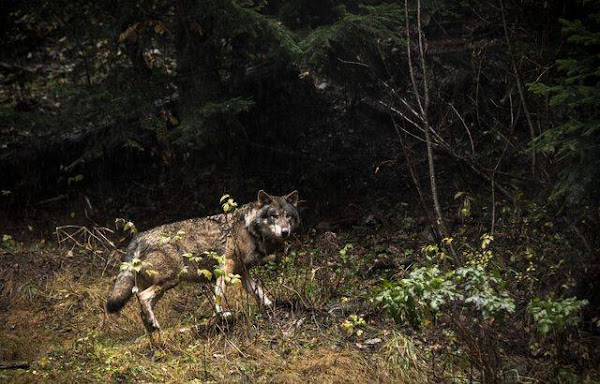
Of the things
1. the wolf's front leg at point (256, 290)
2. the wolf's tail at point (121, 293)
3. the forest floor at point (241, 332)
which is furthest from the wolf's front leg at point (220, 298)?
the wolf's tail at point (121, 293)

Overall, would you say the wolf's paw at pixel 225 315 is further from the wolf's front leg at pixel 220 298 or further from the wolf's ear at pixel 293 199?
the wolf's ear at pixel 293 199

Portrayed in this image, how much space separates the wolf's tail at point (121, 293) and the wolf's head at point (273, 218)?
5.62ft

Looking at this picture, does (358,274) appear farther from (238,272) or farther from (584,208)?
(584,208)

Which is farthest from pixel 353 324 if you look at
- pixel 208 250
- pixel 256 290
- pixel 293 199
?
pixel 293 199

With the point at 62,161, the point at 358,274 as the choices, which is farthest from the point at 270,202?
the point at 62,161

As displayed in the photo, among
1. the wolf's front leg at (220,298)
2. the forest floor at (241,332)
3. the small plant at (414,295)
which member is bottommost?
the forest floor at (241,332)

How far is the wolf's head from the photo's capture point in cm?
781

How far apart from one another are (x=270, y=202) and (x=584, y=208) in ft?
12.4

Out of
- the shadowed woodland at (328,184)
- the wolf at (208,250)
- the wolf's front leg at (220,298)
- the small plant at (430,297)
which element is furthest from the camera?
the wolf at (208,250)

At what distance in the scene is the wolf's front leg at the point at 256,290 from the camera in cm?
773

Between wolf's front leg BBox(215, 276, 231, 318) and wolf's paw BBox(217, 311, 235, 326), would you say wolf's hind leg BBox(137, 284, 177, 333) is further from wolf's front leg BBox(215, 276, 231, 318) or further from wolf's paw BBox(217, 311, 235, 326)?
wolf's paw BBox(217, 311, 235, 326)

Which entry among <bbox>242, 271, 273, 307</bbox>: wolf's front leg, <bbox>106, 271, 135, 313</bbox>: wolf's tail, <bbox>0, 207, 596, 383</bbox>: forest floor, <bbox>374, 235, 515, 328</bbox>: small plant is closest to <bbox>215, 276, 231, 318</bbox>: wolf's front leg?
<bbox>0, 207, 596, 383</bbox>: forest floor

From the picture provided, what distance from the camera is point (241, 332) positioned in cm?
711

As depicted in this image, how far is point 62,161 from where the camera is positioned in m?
13.1
